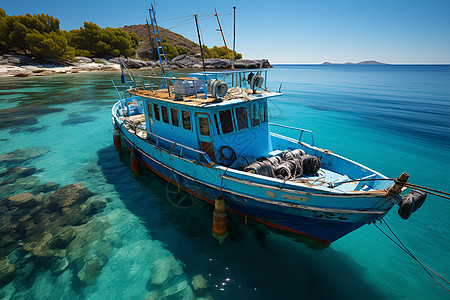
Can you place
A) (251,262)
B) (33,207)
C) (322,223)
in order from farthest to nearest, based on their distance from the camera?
(33,207) → (251,262) → (322,223)

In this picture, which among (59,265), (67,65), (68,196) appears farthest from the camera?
(67,65)

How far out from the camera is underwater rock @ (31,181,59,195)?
10219 millimetres

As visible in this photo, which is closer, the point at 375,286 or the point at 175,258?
the point at 375,286

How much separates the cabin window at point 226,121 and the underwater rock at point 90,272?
20.3 feet

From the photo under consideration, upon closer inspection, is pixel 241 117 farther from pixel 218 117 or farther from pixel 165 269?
pixel 165 269

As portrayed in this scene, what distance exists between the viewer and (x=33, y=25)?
6200 centimetres

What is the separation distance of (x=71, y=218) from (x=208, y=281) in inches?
249

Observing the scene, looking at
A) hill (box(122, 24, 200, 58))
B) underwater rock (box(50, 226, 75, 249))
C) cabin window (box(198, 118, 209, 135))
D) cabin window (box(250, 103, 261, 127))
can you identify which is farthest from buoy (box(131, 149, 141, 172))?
hill (box(122, 24, 200, 58))

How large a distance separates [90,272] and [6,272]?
2498 millimetres

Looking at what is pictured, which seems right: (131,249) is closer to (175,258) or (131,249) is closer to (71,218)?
(175,258)

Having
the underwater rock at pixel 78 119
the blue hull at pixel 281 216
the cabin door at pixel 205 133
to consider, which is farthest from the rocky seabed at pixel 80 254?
the underwater rock at pixel 78 119

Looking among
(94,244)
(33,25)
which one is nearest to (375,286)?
(94,244)

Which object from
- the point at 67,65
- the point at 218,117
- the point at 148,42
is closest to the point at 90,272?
the point at 218,117

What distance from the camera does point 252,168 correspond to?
286 inches
